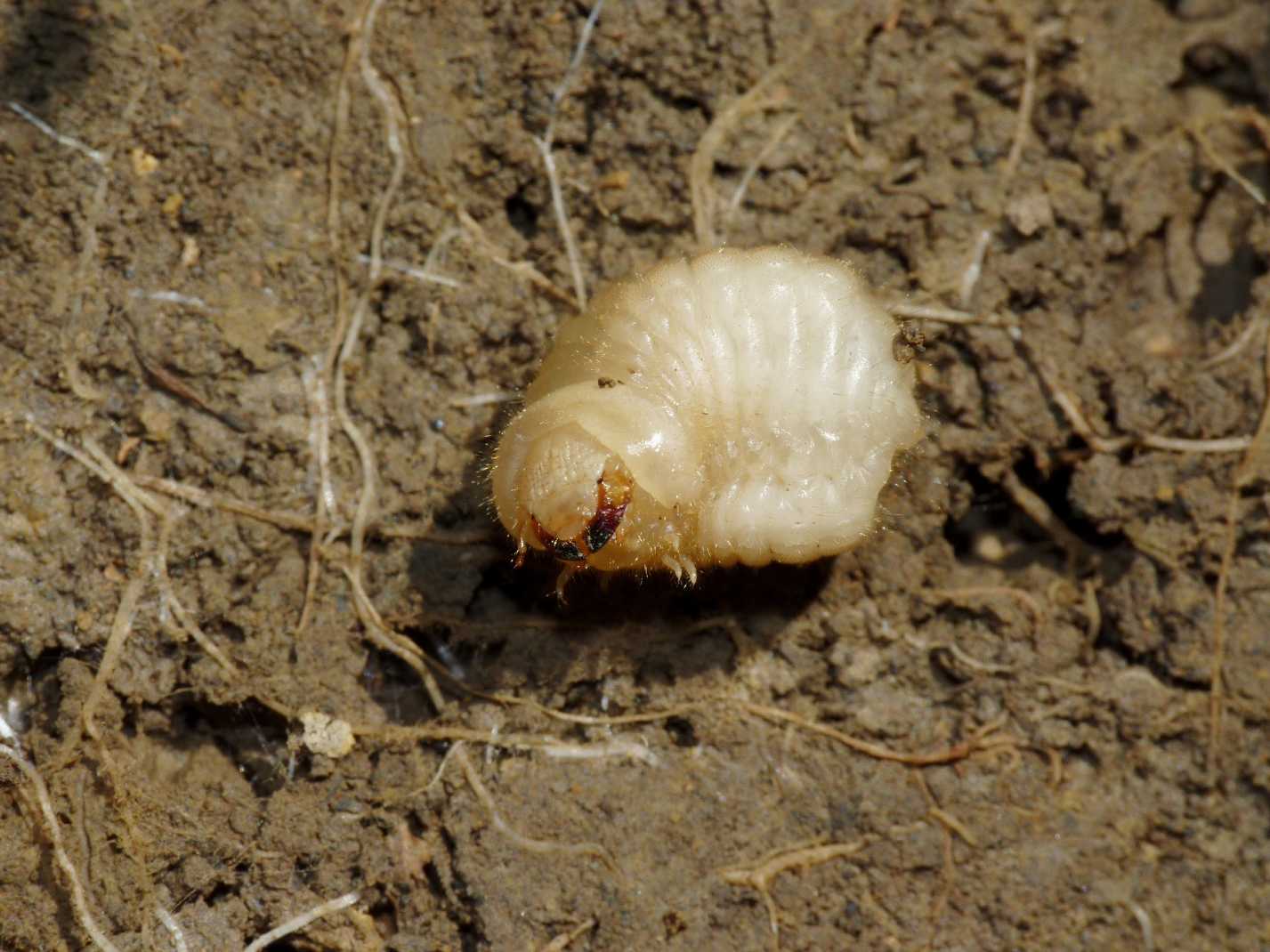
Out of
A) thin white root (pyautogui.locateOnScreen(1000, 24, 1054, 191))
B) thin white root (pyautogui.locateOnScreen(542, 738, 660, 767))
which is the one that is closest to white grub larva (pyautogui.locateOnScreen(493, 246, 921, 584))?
thin white root (pyautogui.locateOnScreen(542, 738, 660, 767))

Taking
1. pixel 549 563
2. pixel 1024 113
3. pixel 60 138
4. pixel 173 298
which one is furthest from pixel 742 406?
pixel 60 138

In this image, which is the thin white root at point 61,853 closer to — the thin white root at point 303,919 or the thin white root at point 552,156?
the thin white root at point 303,919

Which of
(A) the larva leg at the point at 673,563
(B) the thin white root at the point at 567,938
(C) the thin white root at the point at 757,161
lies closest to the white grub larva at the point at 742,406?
(A) the larva leg at the point at 673,563

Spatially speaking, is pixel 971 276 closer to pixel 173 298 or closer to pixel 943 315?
pixel 943 315

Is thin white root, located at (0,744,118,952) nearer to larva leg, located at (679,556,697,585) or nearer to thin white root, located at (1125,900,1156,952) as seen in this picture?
larva leg, located at (679,556,697,585)

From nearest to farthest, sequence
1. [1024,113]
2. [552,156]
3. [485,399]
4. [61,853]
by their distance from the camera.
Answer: [61,853]
[485,399]
[552,156]
[1024,113]

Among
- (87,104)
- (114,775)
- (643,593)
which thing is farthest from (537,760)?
(87,104)
